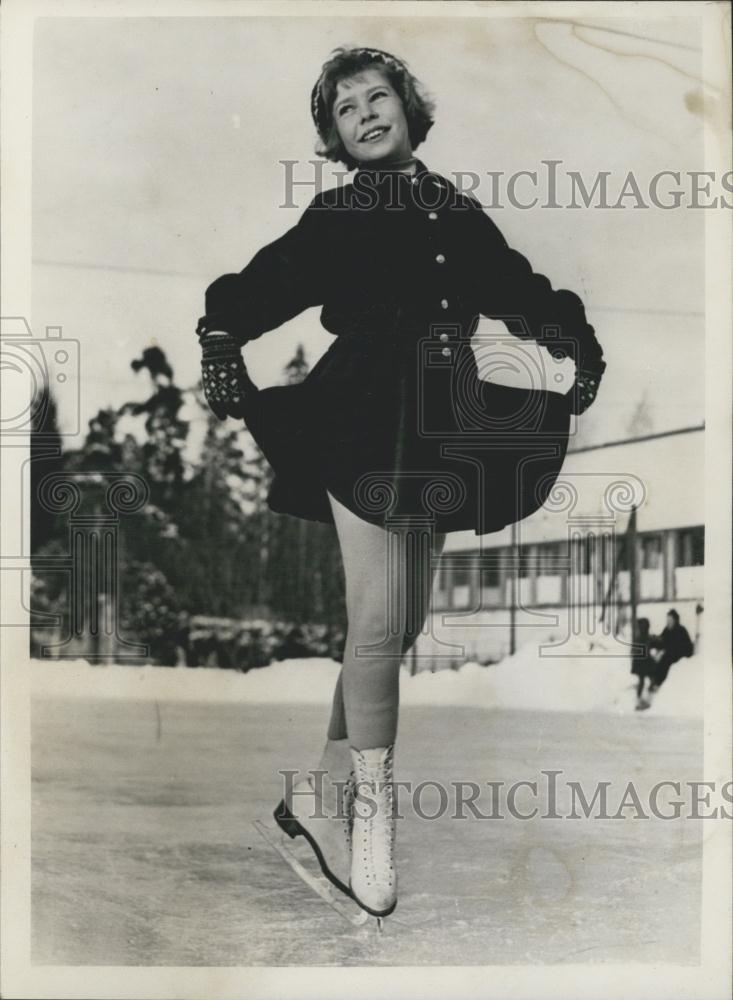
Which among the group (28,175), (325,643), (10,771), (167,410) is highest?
(28,175)

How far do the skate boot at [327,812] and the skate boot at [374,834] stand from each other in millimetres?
23

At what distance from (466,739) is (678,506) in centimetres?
75

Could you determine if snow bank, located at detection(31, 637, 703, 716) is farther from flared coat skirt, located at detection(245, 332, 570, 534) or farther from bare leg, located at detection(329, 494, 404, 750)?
flared coat skirt, located at detection(245, 332, 570, 534)

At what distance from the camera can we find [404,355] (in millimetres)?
2246

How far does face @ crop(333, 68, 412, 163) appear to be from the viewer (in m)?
2.29

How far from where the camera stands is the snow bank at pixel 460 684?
7.52 ft

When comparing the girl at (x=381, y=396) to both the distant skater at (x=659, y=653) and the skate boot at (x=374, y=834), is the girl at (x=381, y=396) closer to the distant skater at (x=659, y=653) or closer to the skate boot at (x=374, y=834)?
the skate boot at (x=374, y=834)

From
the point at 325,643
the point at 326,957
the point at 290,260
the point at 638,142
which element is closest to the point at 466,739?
the point at 325,643

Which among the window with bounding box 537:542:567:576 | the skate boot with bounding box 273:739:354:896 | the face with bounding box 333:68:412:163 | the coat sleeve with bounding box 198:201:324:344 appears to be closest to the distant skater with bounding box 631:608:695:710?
the window with bounding box 537:542:567:576

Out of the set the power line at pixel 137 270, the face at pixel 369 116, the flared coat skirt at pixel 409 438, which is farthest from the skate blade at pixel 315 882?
the face at pixel 369 116

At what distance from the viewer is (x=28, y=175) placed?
7.64ft

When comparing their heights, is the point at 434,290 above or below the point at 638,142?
below

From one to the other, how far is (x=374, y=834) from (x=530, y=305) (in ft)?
4.25

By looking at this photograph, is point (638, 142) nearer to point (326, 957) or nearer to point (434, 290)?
point (434, 290)
